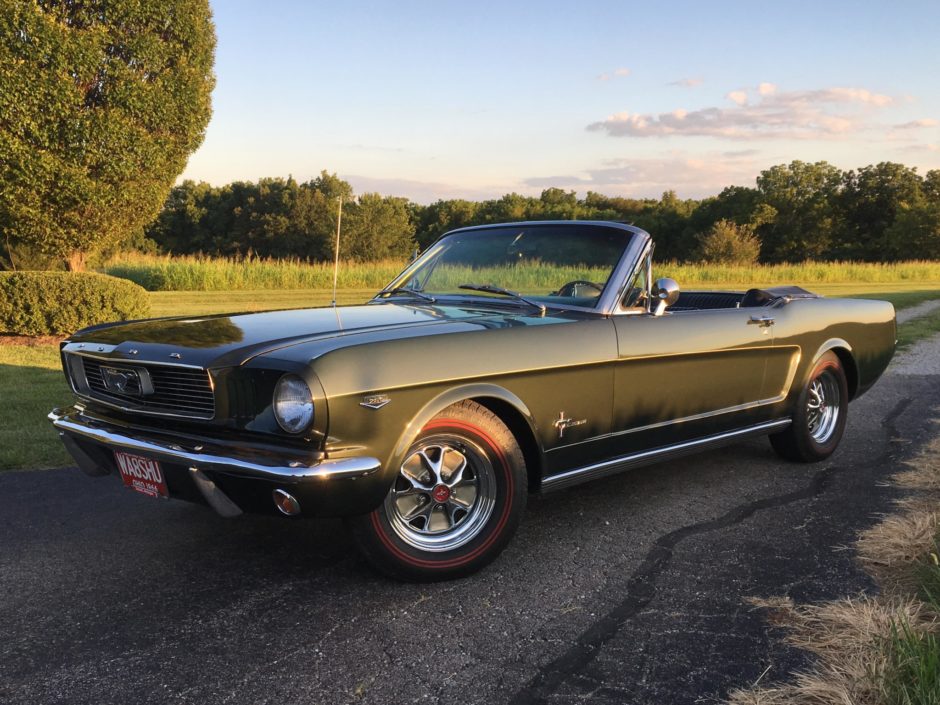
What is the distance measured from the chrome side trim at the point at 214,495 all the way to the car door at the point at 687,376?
180 cm

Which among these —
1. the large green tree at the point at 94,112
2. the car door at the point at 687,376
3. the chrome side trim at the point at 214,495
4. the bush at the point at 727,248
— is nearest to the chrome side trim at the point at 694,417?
the car door at the point at 687,376

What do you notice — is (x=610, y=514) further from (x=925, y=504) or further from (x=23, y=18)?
(x=23, y=18)

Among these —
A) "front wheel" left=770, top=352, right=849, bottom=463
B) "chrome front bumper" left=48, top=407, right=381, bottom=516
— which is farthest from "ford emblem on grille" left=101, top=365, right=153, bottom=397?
"front wheel" left=770, top=352, right=849, bottom=463

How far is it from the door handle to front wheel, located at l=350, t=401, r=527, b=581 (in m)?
1.96

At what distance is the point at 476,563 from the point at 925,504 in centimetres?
253

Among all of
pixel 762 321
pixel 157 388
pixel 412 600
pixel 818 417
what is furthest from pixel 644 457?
pixel 157 388

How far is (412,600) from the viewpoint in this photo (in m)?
2.96

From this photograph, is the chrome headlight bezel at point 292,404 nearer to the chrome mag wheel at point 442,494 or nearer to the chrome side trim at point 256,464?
the chrome side trim at point 256,464

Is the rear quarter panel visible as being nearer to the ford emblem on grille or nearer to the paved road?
the paved road

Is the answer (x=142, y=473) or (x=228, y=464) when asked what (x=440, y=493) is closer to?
(x=228, y=464)

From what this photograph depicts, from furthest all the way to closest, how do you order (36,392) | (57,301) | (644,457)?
(57,301), (36,392), (644,457)

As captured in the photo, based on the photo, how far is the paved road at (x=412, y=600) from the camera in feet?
7.75

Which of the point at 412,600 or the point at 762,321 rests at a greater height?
the point at 762,321

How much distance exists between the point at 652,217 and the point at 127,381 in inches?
2991
